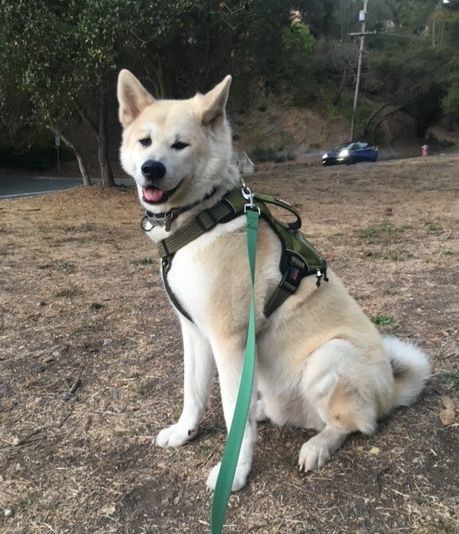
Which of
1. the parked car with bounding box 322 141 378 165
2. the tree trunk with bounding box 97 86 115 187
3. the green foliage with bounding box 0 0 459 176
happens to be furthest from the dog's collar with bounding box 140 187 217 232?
the parked car with bounding box 322 141 378 165

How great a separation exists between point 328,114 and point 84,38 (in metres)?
41.9

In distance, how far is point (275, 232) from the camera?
263cm

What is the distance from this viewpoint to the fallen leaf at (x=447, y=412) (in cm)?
271

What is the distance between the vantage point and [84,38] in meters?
11.2

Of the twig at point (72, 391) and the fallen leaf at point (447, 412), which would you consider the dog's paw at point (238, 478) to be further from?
the twig at point (72, 391)

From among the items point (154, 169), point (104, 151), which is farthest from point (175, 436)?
point (104, 151)

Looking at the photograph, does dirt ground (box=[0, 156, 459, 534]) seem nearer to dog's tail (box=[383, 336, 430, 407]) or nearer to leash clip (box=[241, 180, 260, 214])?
dog's tail (box=[383, 336, 430, 407])

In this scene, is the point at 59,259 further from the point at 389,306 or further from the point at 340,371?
the point at 340,371

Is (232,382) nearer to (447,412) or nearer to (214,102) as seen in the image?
(447,412)

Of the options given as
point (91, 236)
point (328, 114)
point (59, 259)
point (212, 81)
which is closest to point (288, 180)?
point (212, 81)

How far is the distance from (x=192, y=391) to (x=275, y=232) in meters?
0.92

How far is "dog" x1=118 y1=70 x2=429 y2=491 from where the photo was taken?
94.3 inches

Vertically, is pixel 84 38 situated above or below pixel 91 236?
above

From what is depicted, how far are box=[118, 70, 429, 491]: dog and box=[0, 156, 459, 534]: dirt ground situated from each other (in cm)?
14
